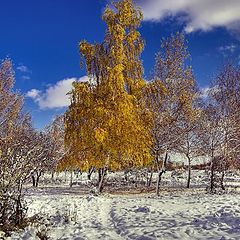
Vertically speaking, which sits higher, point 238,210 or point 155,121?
point 155,121

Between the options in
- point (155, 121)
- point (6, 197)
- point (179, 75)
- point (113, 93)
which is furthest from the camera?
point (179, 75)

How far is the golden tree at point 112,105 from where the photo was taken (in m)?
19.7

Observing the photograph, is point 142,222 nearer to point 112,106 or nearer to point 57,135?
point 112,106

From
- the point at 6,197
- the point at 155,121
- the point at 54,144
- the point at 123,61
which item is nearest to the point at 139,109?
the point at 155,121

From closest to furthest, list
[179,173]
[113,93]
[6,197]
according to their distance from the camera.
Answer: [6,197] < [113,93] < [179,173]

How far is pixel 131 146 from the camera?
792 inches

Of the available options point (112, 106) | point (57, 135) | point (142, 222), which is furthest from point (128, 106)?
point (57, 135)

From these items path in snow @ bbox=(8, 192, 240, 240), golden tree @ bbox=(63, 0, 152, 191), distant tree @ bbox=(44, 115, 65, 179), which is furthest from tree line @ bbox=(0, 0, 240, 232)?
distant tree @ bbox=(44, 115, 65, 179)

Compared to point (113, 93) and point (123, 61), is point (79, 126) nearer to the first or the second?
point (113, 93)

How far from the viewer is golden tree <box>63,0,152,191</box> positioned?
19.7 meters

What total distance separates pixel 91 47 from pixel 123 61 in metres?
1.97

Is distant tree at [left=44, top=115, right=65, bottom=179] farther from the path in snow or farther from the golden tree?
the path in snow

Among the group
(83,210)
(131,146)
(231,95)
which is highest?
(231,95)

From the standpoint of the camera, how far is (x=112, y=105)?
19875mm
